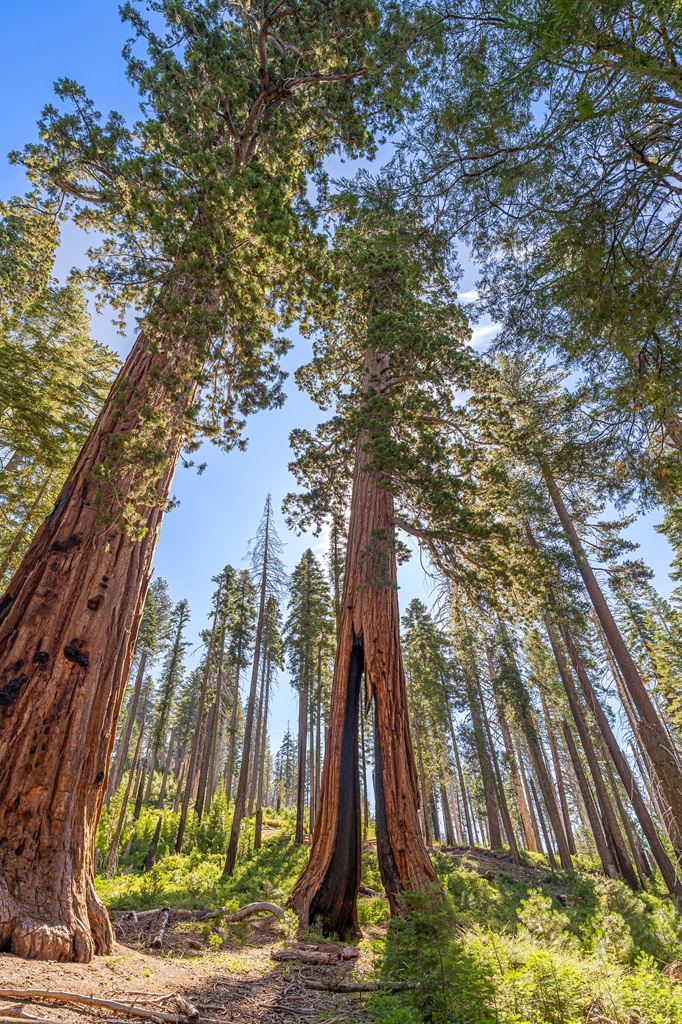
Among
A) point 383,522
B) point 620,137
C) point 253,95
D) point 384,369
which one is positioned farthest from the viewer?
point 384,369

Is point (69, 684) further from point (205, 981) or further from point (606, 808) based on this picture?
point (606, 808)

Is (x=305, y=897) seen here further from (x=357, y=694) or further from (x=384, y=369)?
(x=384, y=369)

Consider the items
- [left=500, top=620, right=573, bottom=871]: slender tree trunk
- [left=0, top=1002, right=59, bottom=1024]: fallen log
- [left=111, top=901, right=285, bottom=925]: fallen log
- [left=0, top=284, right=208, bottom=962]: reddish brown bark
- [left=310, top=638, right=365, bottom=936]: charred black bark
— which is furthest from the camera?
[left=500, top=620, right=573, bottom=871]: slender tree trunk

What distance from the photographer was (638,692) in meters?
11.9

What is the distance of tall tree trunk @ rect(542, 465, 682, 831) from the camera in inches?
306

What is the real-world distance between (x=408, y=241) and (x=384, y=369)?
12.2 ft

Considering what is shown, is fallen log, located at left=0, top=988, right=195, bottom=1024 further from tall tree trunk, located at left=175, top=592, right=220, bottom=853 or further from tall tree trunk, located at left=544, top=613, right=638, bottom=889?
tall tree trunk, located at left=175, top=592, right=220, bottom=853

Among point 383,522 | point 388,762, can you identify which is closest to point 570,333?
point 383,522

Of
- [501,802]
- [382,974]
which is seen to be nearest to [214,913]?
[382,974]

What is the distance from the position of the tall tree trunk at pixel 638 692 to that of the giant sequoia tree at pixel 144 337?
4884 millimetres

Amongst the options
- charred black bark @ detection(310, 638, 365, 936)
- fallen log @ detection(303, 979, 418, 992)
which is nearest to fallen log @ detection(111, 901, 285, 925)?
charred black bark @ detection(310, 638, 365, 936)

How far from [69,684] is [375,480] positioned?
599 cm

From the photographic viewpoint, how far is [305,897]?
6.09 m

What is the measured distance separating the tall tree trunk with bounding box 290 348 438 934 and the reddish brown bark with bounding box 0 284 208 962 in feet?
11.6
